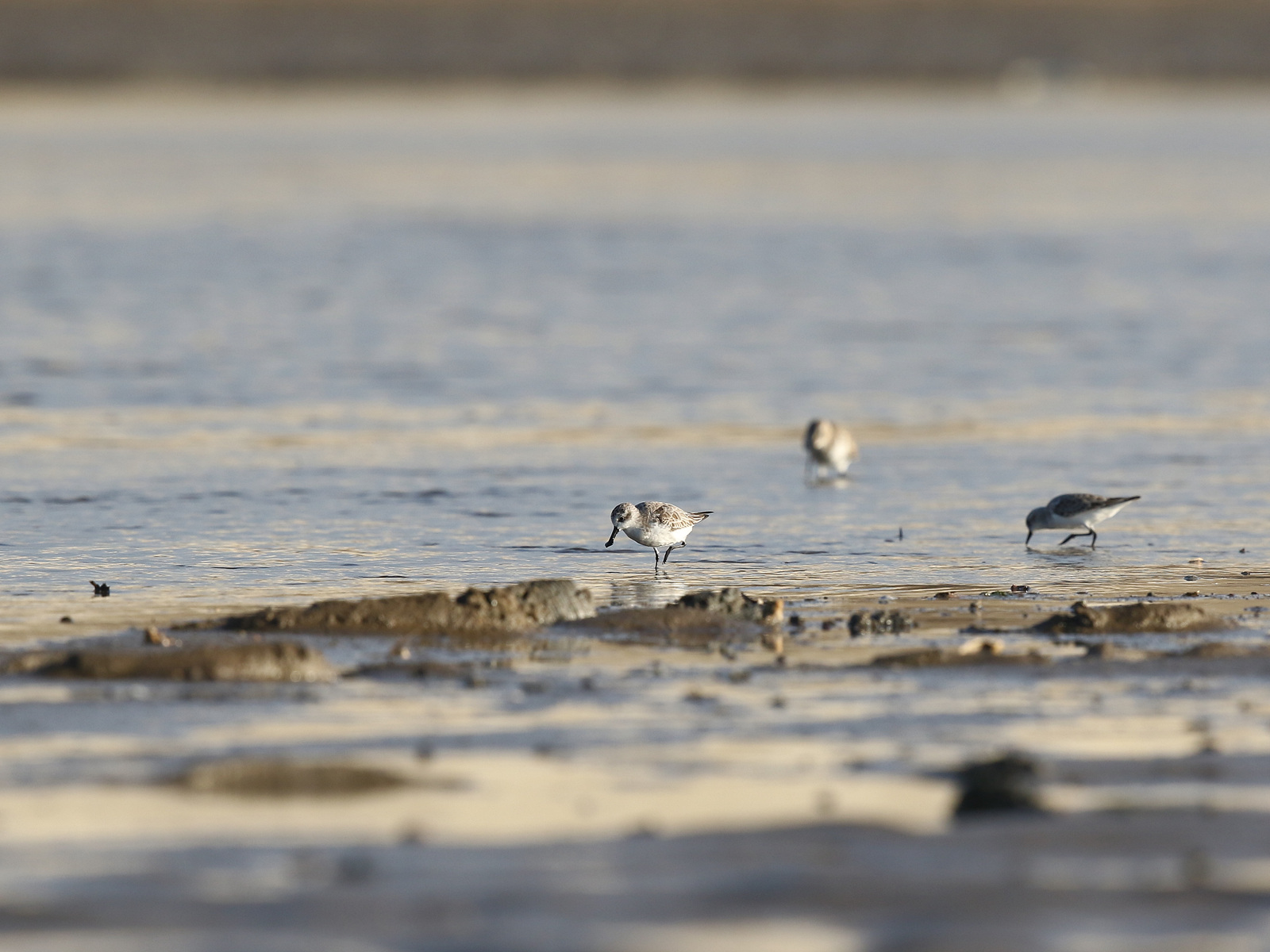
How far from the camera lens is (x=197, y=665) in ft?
35.2

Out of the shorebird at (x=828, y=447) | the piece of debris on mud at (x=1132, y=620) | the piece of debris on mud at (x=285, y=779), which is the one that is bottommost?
the piece of debris on mud at (x=285, y=779)

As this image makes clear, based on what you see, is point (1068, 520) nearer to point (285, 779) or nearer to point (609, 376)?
point (285, 779)

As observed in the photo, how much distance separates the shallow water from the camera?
15.6 metres

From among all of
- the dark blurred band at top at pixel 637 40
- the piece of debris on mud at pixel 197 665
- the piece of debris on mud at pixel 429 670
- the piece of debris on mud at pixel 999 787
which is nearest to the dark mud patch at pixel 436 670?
the piece of debris on mud at pixel 429 670

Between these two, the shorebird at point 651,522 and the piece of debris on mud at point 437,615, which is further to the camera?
the shorebird at point 651,522

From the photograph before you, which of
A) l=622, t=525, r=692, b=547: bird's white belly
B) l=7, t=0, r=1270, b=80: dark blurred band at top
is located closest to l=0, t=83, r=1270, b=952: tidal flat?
l=622, t=525, r=692, b=547: bird's white belly

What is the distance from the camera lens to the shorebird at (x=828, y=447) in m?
19.2

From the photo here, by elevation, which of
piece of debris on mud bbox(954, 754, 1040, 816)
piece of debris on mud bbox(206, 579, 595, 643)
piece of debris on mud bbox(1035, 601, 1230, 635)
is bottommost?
piece of debris on mud bbox(954, 754, 1040, 816)

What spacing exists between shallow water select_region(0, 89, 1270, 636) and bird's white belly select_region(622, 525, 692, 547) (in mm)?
300

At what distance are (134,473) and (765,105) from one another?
328 ft

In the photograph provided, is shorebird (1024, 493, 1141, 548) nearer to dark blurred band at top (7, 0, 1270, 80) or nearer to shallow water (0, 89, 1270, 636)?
shallow water (0, 89, 1270, 636)

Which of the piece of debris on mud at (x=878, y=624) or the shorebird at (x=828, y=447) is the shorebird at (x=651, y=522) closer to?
the piece of debris on mud at (x=878, y=624)

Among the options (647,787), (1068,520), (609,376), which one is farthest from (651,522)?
(609,376)

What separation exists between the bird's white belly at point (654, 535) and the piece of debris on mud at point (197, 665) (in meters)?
4.07
